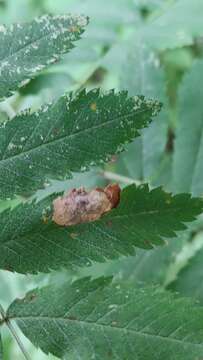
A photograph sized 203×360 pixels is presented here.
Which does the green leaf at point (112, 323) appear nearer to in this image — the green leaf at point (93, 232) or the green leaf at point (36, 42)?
the green leaf at point (93, 232)

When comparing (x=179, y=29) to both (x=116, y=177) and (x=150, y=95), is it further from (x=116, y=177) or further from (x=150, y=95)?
(x=116, y=177)

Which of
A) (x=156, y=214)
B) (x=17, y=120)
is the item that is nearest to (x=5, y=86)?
(x=17, y=120)

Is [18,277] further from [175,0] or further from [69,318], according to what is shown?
[175,0]

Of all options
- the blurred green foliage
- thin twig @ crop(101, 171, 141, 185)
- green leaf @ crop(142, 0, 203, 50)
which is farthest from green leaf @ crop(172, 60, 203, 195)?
green leaf @ crop(142, 0, 203, 50)

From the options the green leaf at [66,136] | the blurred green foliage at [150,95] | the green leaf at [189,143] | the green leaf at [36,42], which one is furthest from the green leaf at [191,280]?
the green leaf at [36,42]

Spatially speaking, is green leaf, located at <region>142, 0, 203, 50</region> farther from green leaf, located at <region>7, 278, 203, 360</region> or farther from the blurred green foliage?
green leaf, located at <region>7, 278, 203, 360</region>
